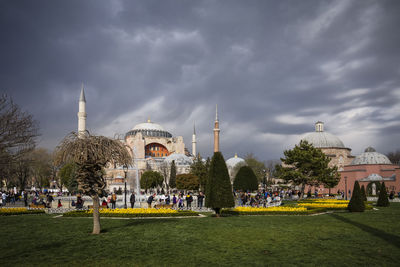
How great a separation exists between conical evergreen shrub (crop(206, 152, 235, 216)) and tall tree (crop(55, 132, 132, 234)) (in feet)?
16.5

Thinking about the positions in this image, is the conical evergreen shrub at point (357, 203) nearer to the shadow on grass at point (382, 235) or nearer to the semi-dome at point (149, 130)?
the shadow on grass at point (382, 235)

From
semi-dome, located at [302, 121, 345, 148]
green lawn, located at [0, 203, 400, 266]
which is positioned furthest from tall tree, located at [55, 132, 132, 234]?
semi-dome, located at [302, 121, 345, 148]

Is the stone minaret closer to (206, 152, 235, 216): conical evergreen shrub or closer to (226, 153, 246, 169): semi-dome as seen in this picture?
(226, 153, 246, 169): semi-dome

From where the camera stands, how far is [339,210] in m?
17.6

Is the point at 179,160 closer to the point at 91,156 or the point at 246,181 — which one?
the point at 246,181

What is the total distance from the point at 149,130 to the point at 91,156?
73.2 m

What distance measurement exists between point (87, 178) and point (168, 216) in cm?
562

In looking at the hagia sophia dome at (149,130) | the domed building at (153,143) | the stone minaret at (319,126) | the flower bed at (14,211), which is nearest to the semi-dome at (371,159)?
the stone minaret at (319,126)

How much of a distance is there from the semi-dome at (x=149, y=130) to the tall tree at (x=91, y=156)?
7128 centimetres

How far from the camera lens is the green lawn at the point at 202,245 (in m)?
6.31

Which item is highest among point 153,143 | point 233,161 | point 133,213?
point 153,143

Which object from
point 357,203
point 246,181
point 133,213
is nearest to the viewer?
point 133,213

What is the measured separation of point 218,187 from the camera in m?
13.5

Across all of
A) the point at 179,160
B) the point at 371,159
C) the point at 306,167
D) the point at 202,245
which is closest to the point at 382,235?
the point at 202,245
